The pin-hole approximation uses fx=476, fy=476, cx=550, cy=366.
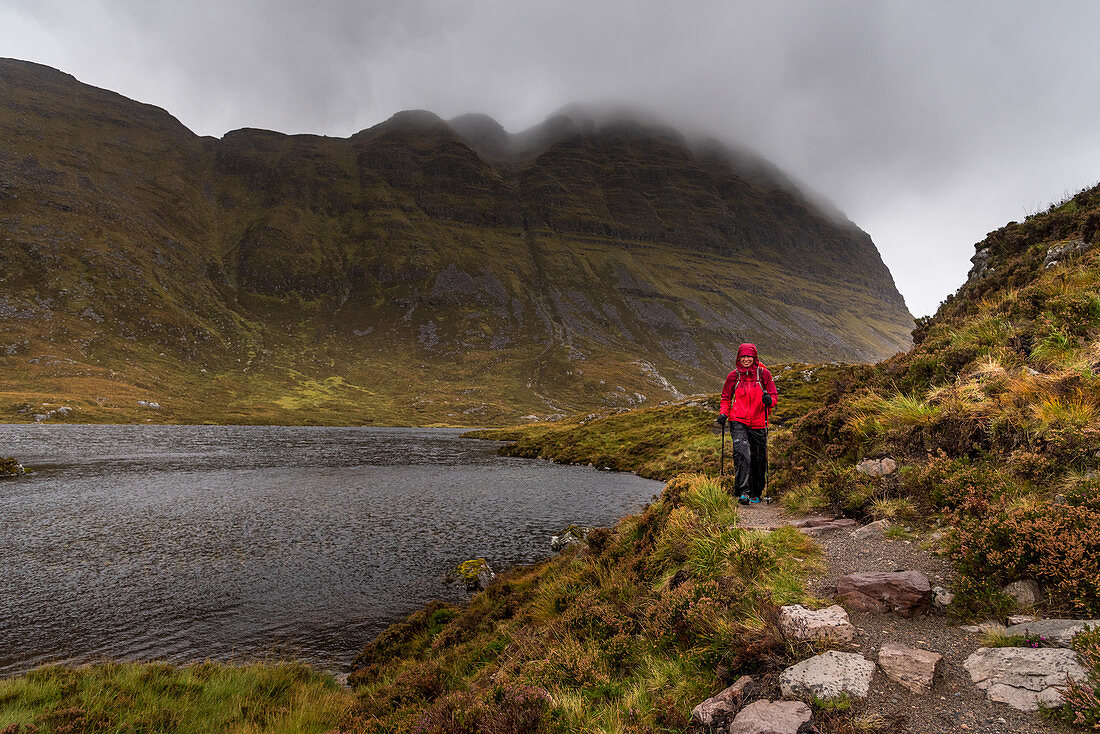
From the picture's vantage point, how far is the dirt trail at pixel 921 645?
4.85 m

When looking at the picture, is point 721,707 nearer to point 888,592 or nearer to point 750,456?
point 888,592

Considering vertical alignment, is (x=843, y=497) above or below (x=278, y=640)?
above

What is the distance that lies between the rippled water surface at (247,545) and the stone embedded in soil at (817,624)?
48.0ft

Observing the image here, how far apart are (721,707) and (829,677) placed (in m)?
1.37

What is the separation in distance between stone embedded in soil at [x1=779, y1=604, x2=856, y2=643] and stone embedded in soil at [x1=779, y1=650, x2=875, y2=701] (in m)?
0.35

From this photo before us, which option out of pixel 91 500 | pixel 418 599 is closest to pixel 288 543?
pixel 418 599

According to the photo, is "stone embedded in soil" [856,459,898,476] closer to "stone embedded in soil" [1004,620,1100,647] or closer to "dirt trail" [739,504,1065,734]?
"dirt trail" [739,504,1065,734]

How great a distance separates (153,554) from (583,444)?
56961 millimetres

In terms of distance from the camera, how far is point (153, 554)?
2545 centimetres

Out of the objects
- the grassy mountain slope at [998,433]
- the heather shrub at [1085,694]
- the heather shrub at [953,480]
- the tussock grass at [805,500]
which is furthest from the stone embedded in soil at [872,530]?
the heather shrub at [1085,694]

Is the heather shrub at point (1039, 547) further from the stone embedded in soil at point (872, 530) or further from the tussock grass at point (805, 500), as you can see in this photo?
the tussock grass at point (805, 500)

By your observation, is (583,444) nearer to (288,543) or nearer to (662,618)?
(288,543)

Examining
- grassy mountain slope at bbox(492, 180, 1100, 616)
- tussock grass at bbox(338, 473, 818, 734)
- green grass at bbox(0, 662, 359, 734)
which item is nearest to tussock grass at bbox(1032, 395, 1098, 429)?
grassy mountain slope at bbox(492, 180, 1100, 616)

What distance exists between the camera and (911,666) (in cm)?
563
